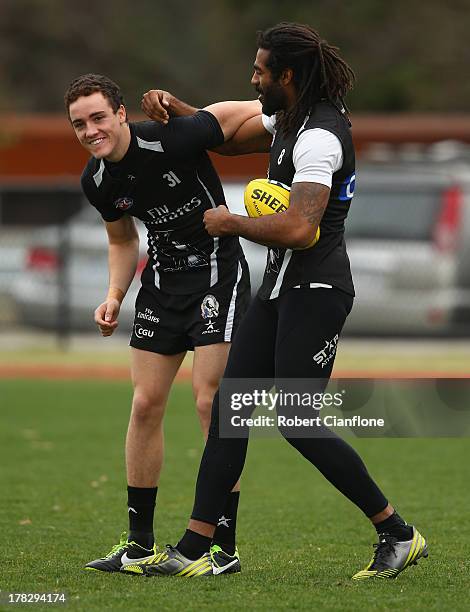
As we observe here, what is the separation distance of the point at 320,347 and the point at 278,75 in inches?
44.0

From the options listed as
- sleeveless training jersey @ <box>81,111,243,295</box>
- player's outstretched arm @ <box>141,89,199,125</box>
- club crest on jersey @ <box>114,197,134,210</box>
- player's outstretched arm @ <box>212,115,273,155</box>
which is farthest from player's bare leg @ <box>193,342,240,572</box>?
player's outstretched arm @ <box>141,89,199,125</box>

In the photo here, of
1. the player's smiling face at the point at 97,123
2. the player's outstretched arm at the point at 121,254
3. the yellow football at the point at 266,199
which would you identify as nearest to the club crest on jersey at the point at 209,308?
the player's outstretched arm at the point at 121,254

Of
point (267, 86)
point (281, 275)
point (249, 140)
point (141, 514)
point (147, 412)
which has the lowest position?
point (141, 514)

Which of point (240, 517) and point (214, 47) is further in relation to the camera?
point (214, 47)

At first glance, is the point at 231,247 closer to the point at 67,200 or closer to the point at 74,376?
the point at 74,376

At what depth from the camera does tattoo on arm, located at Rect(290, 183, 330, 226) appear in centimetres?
514

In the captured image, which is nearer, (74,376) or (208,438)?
(208,438)

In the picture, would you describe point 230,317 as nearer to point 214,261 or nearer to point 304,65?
point 214,261

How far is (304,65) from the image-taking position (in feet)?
17.6

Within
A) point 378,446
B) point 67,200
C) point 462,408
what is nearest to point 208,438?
point 462,408

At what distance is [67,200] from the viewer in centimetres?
1708

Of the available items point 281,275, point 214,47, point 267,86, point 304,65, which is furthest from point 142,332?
point 214,47

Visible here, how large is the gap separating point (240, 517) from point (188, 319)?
1.70 meters

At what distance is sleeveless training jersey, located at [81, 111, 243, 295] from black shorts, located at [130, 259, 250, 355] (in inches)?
1.9
